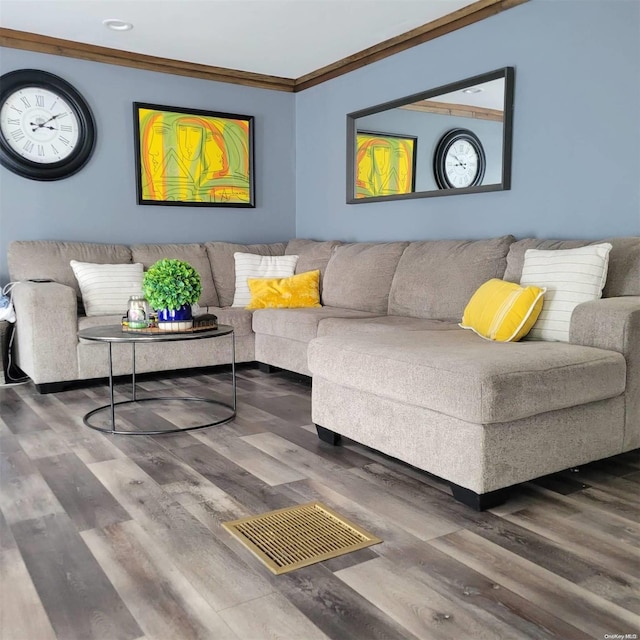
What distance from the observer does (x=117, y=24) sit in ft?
13.3

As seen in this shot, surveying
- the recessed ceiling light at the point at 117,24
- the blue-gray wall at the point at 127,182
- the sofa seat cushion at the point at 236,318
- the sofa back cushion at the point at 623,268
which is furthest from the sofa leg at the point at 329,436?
the recessed ceiling light at the point at 117,24

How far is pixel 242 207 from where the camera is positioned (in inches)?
212

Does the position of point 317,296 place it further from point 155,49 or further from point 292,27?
point 155,49

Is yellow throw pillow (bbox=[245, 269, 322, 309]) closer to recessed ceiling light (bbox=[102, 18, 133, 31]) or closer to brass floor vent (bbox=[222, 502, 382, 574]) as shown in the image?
recessed ceiling light (bbox=[102, 18, 133, 31])

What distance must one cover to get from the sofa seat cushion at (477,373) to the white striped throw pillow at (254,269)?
85.9 inches

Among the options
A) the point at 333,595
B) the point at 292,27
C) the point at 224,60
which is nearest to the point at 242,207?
the point at 224,60

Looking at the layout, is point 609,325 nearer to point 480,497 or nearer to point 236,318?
point 480,497

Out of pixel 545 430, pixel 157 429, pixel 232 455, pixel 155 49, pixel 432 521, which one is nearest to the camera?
pixel 432 521

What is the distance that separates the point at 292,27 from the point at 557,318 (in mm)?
2616

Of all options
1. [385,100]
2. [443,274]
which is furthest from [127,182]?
[443,274]

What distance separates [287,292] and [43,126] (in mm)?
2039

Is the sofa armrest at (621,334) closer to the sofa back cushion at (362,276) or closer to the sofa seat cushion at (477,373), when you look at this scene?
the sofa seat cushion at (477,373)

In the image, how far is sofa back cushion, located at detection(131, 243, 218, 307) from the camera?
4.62 m

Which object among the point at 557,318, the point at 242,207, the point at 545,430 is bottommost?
the point at 545,430
